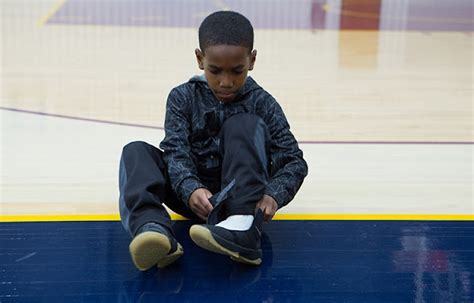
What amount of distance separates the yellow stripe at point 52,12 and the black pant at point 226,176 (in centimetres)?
522

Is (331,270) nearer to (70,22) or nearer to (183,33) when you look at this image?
(183,33)

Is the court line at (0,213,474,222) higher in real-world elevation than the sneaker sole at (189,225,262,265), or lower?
lower

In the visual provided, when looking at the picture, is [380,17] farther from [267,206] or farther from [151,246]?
[151,246]

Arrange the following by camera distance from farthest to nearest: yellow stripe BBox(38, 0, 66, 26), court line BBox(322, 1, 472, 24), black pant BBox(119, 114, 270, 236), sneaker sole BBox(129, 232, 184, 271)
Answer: court line BBox(322, 1, 472, 24) → yellow stripe BBox(38, 0, 66, 26) → black pant BBox(119, 114, 270, 236) → sneaker sole BBox(129, 232, 184, 271)

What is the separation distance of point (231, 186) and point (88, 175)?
1019mm

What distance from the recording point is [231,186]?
1939 millimetres

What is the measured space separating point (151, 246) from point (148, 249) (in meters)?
0.01

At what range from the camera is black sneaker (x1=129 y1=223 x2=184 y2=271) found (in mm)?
1803

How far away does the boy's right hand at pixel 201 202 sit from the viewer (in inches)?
77.0

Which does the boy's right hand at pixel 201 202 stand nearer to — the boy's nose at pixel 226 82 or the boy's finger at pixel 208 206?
the boy's finger at pixel 208 206

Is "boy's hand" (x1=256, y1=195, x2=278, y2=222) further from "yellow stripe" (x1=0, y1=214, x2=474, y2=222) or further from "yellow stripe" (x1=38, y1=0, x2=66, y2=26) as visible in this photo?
"yellow stripe" (x1=38, y1=0, x2=66, y2=26)

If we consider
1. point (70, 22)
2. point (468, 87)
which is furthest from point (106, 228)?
point (70, 22)

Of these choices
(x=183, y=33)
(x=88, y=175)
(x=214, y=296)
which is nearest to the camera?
(x=214, y=296)

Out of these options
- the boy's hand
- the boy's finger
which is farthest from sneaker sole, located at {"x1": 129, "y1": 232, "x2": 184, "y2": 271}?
the boy's hand
